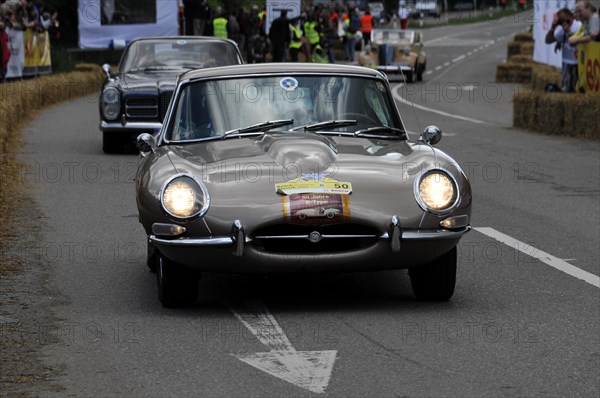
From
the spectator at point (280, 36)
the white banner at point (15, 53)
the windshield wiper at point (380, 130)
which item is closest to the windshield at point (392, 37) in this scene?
the spectator at point (280, 36)

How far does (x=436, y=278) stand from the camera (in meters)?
7.16

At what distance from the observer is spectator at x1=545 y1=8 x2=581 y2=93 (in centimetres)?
2245

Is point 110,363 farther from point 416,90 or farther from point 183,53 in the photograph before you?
point 416,90

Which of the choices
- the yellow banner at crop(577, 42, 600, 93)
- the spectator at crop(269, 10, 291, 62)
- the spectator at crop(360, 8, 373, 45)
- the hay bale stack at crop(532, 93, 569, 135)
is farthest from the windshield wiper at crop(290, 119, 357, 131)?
the spectator at crop(360, 8, 373, 45)

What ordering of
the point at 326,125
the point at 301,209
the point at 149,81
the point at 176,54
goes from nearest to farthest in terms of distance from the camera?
the point at 301,209 < the point at 326,125 < the point at 149,81 < the point at 176,54

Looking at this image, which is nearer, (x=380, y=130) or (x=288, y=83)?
(x=380, y=130)

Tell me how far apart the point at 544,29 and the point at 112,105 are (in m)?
21.1

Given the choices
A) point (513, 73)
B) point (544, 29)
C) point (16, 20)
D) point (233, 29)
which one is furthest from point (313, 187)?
point (233, 29)

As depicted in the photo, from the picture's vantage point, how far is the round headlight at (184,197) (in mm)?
6781

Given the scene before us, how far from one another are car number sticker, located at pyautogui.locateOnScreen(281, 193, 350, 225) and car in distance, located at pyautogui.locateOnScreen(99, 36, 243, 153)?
9.54 metres

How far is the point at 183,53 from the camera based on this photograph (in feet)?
56.8

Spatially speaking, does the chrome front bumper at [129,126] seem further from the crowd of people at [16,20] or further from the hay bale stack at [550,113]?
the crowd of people at [16,20]

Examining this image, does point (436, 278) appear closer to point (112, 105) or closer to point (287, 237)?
point (287, 237)

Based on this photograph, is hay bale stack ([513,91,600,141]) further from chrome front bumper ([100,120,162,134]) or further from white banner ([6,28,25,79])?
white banner ([6,28,25,79])
